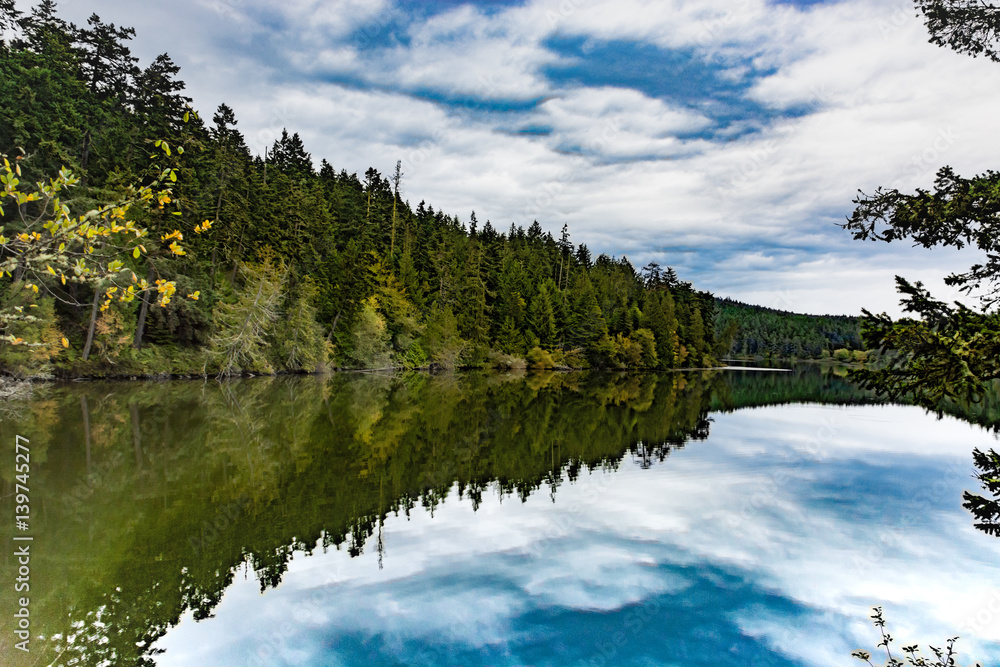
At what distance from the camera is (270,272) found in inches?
1713

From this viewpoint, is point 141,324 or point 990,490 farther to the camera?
point 141,324

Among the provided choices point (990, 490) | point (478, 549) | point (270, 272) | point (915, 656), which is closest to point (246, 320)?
point (270, 272)

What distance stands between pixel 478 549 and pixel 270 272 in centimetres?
3911

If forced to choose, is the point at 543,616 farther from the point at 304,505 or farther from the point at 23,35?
the point at 23,35

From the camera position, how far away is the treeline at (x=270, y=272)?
34938 mm

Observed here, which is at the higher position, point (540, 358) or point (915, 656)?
point (540, 358)

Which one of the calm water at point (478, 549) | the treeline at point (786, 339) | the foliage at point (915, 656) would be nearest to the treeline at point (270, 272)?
the calm water at point (478, 549)

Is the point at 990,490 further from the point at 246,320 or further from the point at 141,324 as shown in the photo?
the point at 141,324

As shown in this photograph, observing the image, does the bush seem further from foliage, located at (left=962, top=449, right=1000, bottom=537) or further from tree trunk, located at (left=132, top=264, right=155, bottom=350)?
foliage, located at (left=962, top=449, right=1000, bottom=537)

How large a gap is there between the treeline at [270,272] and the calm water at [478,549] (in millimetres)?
4824

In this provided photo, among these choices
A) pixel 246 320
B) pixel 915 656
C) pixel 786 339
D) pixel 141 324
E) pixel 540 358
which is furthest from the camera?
pixel 786 339

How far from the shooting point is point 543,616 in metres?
7.73

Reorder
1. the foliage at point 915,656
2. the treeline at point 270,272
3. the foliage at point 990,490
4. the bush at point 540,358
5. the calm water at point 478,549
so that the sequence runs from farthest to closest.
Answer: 1. the bush at point 540,358
2. the treeline at point 270,272
3. the calm water at point 478,549
4. the foliage at point 915,656
5. the foliage at point 990,490

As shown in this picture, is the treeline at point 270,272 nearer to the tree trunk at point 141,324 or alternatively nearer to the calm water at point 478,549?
the tree trunk at point 141,324
